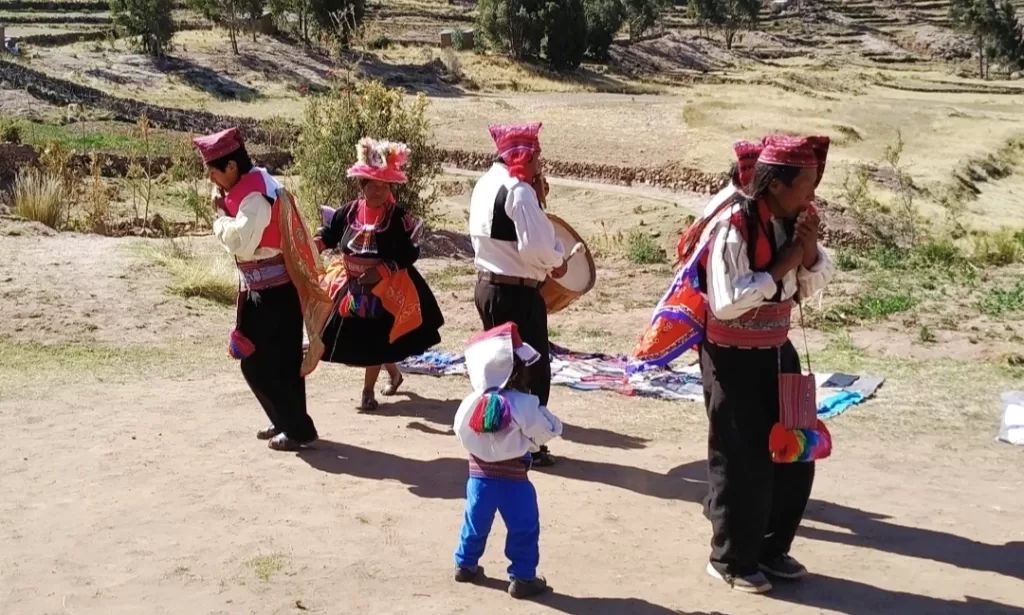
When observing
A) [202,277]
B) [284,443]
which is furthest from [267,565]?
[202,277]

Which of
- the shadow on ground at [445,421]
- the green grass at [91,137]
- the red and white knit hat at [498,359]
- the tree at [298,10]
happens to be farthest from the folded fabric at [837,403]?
the tree at [298,10]

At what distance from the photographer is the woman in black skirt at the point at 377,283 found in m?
7.02

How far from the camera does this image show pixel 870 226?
51.5 feet

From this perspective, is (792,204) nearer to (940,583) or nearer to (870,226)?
(940,583)

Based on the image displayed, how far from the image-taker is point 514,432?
14.7ft

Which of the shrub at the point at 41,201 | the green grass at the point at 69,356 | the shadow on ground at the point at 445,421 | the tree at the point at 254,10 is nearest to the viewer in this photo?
the shadow on ground at the point at 445,421

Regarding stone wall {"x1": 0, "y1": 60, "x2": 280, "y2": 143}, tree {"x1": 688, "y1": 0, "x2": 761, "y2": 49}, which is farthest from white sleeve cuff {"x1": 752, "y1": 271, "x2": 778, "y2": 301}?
tree {"x1": 688, "y1": 0, "x2": 761, "y2": 49}

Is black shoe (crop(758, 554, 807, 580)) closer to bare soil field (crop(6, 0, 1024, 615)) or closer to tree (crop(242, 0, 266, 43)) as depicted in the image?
bare soil field (crop(6, 0, 1024, 615))

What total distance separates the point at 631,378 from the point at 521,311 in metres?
2.46

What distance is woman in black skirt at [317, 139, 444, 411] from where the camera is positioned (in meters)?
7.02

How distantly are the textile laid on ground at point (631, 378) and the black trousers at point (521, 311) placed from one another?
2.03 meters

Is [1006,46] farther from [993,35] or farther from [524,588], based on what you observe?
[524,588]

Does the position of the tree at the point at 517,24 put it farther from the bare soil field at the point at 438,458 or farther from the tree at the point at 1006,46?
the bare soil field at the point at 438,458

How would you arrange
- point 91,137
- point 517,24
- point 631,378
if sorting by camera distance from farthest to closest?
point 517,24, point 91,137, point 631,378
